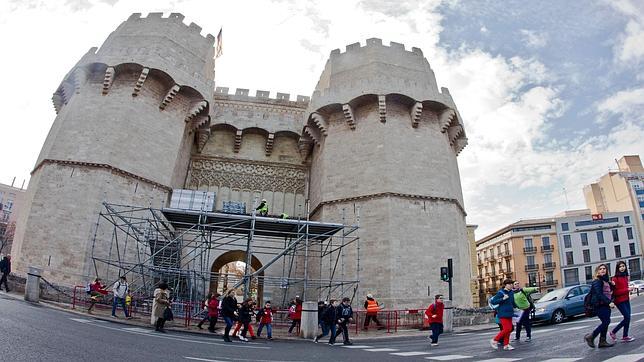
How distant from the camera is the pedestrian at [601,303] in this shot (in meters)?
5.66

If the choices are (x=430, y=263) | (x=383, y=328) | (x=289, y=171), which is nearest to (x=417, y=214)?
(x=430, y=263)

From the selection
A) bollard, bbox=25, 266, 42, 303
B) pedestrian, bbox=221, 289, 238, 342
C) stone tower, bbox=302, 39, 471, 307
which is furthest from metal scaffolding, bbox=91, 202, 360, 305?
pedestrian, bbox=221, 289, 238, 342

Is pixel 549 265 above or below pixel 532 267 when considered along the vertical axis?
above

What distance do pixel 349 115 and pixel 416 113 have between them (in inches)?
126

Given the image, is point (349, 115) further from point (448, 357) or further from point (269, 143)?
point (448, 357)

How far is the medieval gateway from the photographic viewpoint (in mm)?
15680

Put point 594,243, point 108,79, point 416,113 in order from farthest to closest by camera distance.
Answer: point 594,243 < point 416,113 < point 108,79

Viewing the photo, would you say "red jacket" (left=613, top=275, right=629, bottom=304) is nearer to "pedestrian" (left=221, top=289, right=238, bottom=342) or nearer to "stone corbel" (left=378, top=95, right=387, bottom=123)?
"pedestrian" (left=221, top=289, right=238, bottom=342)

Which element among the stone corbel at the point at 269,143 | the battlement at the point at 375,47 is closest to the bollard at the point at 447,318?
the stone corbel at the point at 269,143

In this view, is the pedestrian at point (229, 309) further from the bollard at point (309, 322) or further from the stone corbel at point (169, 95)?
the stone corbel at point (169, 95)

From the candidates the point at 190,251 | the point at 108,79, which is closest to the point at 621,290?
the point at 190,251

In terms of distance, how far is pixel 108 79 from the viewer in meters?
17.8

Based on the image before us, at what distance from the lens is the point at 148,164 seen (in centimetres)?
1777

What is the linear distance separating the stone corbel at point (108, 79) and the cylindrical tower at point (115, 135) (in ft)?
0.14
